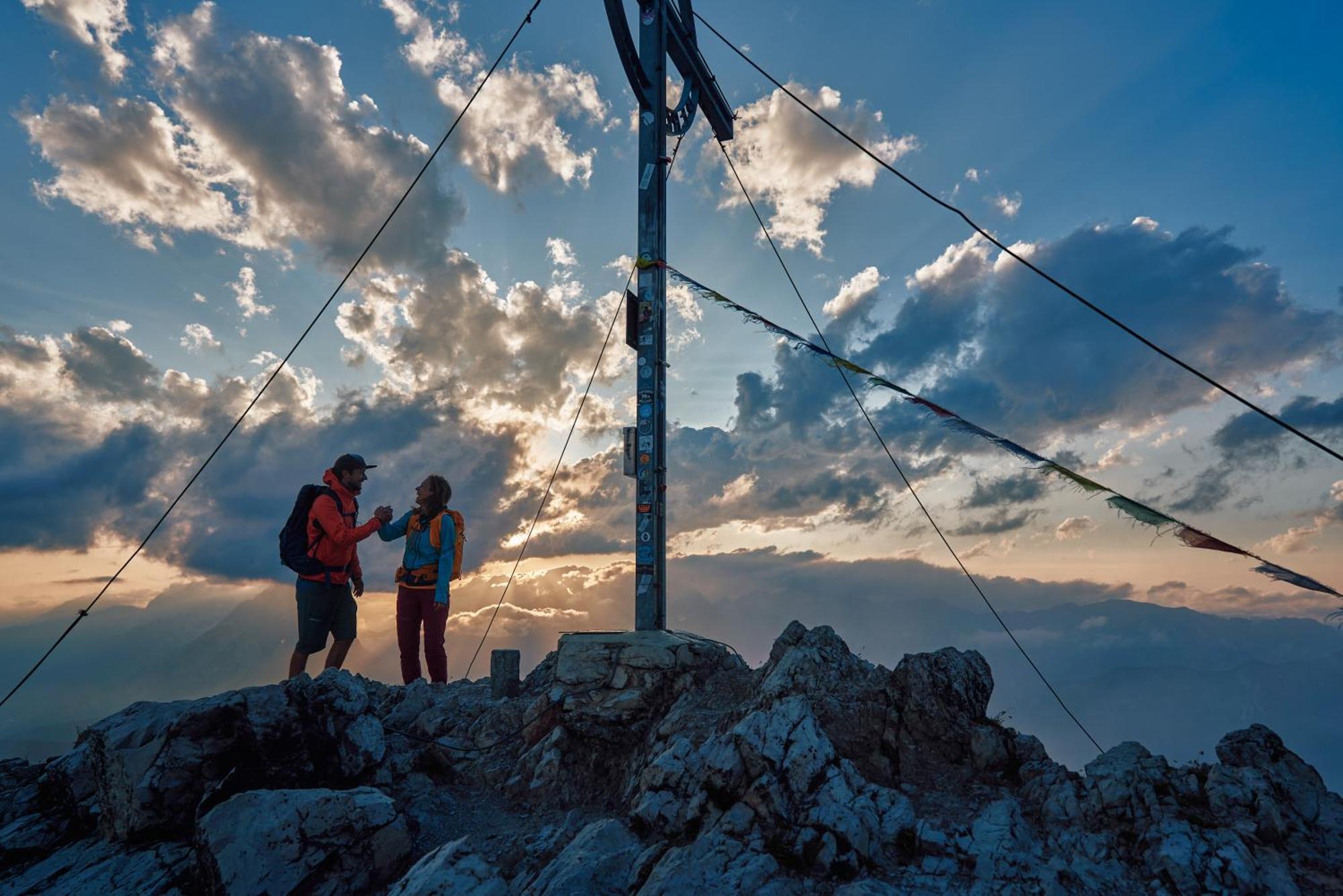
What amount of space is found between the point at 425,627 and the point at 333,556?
6.08ft

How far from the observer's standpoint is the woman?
9.68m

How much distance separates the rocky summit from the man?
2083 millimetres

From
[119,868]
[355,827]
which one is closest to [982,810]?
[355,827]

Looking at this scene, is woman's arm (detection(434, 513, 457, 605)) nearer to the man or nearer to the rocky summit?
the man

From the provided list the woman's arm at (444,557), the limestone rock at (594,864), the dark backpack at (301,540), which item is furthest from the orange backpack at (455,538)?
the limestone rock at (594,864)

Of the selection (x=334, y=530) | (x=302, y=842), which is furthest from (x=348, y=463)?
(x=302, y=842)

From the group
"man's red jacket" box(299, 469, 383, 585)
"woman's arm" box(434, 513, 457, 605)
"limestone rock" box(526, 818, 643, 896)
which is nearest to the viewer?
"limestone rock" box(526, 818, 643, 896)

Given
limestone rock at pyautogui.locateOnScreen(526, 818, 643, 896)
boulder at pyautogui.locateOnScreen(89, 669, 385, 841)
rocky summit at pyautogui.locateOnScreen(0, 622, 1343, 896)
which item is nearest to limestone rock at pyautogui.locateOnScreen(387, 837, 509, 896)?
rocky summit at pyautogui.locateOnScreen(0, 622, 1343, 896)

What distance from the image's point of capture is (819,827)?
195 inches

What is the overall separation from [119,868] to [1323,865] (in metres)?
9.99

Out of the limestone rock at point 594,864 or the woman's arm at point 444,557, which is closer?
the limestone rock at point 594,864

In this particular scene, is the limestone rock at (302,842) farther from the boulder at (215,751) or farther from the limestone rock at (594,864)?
the limestone rock at (594,864)

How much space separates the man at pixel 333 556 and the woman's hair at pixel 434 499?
0.54m

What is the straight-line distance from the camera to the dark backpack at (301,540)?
29.3 feet
